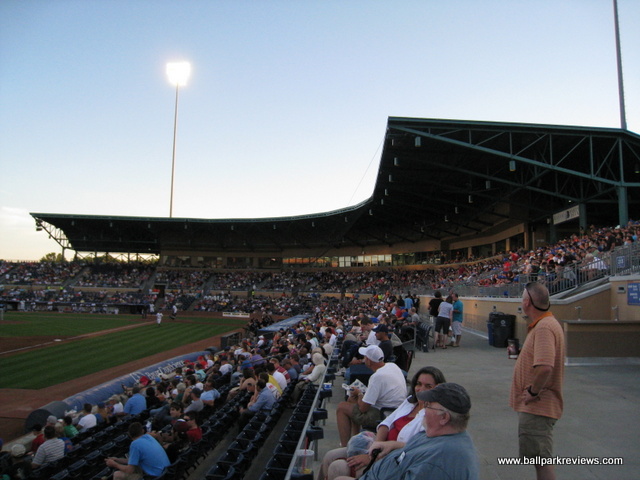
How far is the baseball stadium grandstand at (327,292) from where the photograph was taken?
7531 millimetres

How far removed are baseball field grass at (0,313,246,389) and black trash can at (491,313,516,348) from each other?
15.9 meters

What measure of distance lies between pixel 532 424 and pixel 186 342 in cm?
2636

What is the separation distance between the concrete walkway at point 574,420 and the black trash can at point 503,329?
10.5ft

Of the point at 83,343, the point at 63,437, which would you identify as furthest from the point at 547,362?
the point at 83,343

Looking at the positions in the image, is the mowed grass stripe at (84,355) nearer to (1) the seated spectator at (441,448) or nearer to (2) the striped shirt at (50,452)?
(2) the striped shirt at (50,452)

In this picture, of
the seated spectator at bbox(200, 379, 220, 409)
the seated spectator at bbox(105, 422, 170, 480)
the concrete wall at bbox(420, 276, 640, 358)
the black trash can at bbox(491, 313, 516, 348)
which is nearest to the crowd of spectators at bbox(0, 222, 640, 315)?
the black trash can at bbox(491, 313, 516, 348)

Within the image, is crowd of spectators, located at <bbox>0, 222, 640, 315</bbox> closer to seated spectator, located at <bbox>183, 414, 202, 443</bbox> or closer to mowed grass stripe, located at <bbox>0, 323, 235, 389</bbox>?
mowed grass stripe, located at <bbox>0, 323, 235, 389</bbox>

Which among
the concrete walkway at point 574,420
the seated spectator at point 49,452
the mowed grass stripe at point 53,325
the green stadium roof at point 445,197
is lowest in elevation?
the mowed grass stripe at point 53,325

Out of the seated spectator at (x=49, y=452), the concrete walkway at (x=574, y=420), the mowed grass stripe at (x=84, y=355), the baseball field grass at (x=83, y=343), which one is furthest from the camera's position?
the baseball field grass at (x=83, y=343)

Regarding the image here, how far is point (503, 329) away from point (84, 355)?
1975cm

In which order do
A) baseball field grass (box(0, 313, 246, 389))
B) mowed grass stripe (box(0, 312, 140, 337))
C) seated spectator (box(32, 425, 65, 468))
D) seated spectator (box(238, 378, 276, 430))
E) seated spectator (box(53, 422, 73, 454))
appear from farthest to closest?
1. mowed grass stripe (box(0, 312, 140, 337))
2. baseball field grass (box(0, 313, 246, 389))
3. seated spectator (box(238, 378, 276, 430))
4. seated spectator (box(53, 422, 73, 454))
5. seated spectator (box(32, 425, 65, 468))

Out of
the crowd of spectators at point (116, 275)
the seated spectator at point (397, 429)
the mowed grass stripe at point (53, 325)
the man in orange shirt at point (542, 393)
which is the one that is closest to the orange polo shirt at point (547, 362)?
the man in orange shirt at point (542, 393)

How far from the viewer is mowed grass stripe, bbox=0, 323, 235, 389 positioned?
57.6 ft

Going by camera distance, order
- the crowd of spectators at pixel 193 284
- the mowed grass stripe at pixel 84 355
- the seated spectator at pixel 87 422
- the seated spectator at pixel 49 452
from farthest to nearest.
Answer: the crowd of spectators at pixel 193 284 < the mowed grass stripe at pixel 84 355 < the seated spectator at pixel 87 422 < the seated spectator at pixel 49 452
